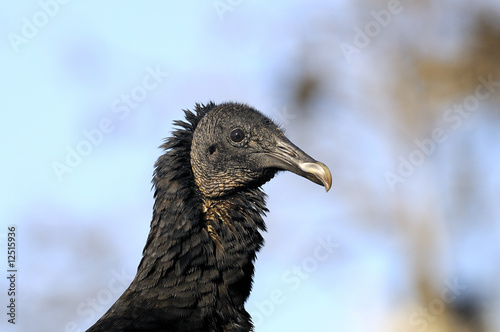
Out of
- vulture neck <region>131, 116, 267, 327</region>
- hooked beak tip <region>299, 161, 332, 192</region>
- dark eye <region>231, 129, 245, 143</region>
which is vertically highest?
Answer: dark eye <region>231, 129, 245, 143</region>

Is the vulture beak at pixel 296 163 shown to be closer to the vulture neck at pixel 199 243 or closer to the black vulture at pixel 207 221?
the black vulture at pixel 207 221

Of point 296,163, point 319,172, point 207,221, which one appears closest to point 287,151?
point 296,163

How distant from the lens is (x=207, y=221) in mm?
3811

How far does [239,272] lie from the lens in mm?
3691

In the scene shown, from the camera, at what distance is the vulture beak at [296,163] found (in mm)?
3596

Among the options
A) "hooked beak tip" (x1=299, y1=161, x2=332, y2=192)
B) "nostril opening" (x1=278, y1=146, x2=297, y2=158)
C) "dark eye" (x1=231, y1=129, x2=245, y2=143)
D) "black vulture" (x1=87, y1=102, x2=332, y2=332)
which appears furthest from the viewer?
"dark eye" (x1=231, y1=129, x2=245, y2=143)

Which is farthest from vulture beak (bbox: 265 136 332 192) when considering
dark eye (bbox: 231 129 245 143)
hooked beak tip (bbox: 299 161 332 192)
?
dark eye (bbox: 231 129 245 143)

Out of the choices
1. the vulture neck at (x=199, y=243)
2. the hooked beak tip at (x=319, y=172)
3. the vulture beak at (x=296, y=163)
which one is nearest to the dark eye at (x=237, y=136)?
A: the vulture beak at (x=296, y=163)

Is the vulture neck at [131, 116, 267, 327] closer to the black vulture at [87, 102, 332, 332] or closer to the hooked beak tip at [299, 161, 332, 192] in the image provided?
the black vulture at [87, 102, 332, 332]

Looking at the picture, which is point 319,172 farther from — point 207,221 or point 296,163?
point 207,221

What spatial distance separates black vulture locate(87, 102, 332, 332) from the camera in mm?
3475

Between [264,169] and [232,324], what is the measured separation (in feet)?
3.03

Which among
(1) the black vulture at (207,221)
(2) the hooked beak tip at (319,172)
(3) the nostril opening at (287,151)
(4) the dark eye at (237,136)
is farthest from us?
(4) the dark eye at (237,136)

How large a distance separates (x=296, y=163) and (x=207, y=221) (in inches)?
24.2
